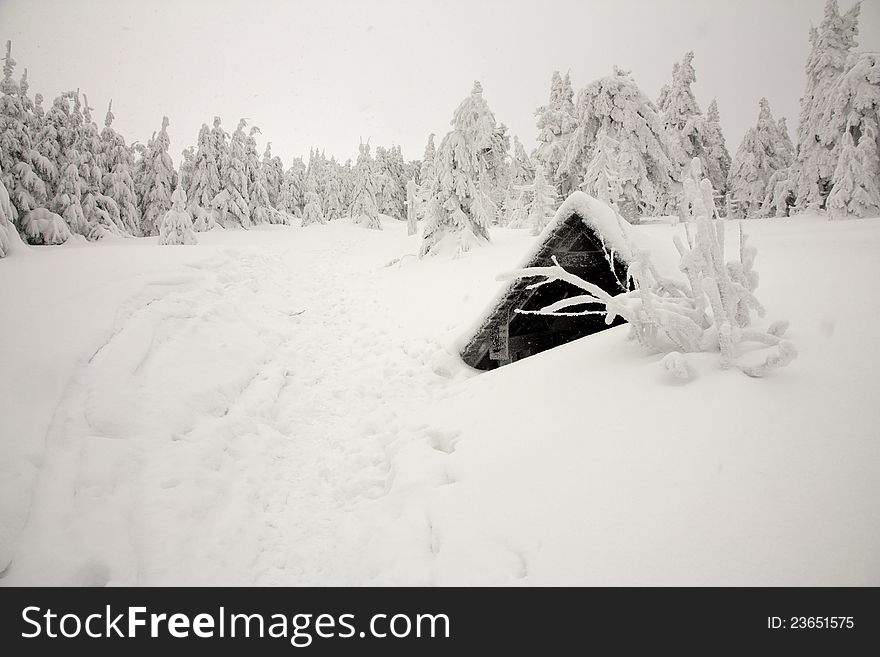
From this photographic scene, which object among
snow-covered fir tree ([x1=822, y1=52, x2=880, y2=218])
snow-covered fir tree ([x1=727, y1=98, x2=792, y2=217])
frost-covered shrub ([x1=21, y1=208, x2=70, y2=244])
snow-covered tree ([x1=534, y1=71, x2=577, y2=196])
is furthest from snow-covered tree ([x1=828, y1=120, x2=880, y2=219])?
frost-covered shrub ([x1=21, y1=208, x2=70, y2=244])

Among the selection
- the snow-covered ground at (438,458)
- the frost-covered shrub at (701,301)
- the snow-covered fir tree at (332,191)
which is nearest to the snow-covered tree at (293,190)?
the snow-covered fir tree at (332,191)

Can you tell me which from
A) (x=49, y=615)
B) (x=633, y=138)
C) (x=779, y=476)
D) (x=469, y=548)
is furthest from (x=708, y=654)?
(x=633, y=138)

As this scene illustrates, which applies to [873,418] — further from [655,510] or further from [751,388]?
[655,510]

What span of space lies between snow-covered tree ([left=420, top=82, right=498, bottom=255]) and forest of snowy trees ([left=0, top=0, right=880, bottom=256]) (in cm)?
7

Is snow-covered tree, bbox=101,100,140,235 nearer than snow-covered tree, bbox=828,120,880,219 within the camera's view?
No

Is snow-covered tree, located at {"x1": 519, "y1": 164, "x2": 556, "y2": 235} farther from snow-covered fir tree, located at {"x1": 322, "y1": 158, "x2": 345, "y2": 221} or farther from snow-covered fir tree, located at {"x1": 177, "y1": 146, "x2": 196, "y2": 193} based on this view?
snow-covered fir tree, located at {"x1": 322, "y1": 158, "x2": 345, "y2": 221}

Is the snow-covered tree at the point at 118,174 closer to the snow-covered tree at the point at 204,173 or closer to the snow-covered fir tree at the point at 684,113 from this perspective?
the snow-covered tree at the point at 204,173

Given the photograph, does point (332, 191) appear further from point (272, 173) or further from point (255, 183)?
point (255, 183)

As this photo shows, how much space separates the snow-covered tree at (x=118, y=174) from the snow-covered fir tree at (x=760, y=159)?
5272 centimetres

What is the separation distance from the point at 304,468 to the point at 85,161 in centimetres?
3787

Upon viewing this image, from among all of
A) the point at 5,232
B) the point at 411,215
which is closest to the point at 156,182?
the point at 411,215

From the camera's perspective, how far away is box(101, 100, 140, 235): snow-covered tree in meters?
31.3

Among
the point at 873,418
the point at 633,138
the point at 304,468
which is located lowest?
the point at 304,468

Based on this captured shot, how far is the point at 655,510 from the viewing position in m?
1.94
